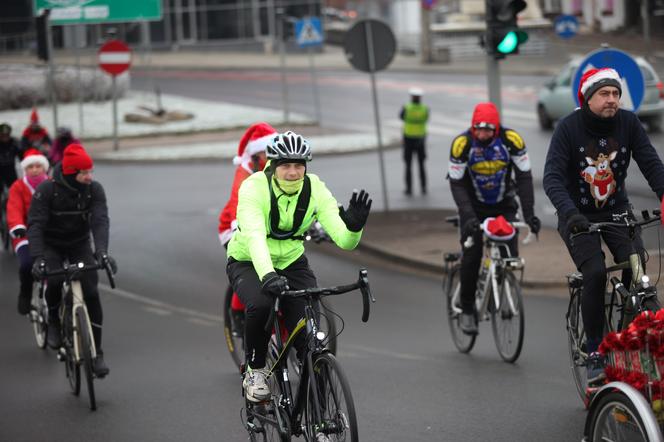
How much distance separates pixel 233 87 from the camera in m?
49.4

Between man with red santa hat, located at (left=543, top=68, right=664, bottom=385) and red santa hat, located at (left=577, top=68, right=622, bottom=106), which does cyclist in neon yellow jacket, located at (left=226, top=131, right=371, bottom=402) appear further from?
red santa hat, located at (left=577, top=68, right=622, bottom=106)

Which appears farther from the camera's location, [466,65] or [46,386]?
[466,65]

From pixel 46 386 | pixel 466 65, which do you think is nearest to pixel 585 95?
pixel 46 386

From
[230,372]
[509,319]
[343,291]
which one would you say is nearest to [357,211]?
[343,291]

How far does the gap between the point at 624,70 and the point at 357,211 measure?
6.80 meters

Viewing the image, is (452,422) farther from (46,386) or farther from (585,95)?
(46,386)

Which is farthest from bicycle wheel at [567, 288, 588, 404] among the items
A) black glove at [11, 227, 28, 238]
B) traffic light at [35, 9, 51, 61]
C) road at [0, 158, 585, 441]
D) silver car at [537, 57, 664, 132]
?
silver car at [537, 57, 664, 132]

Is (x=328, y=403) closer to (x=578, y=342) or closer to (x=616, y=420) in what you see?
(x=616, y=420)

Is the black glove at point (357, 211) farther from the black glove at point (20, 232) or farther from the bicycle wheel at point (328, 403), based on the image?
the black glove at point (20, 232)

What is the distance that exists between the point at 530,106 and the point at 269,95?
10.9 metres

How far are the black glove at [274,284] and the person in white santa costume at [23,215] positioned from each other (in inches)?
183

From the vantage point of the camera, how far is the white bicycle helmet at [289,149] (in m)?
7.09

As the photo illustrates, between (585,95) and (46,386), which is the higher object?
(585,95)

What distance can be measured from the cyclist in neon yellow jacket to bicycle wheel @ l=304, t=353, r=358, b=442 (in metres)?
0.39
